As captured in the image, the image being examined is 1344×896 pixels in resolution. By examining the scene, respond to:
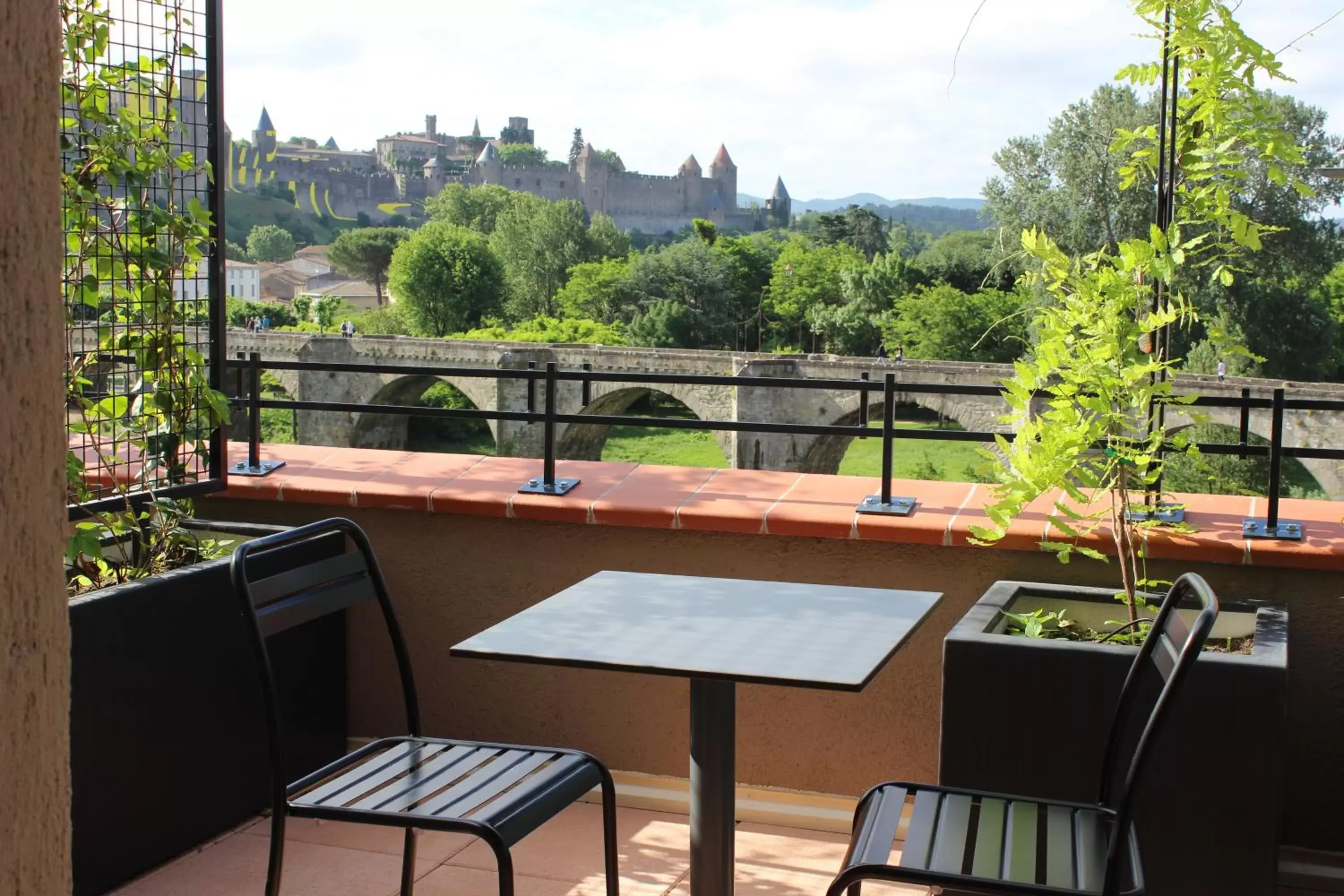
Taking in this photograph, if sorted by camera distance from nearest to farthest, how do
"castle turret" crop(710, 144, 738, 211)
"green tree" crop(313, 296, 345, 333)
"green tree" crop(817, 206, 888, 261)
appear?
"green tree" crop(313, 296, 345, 333) < "green tree" crop(817, 206, 888, 261) < "castle turret" crop(710, 144, 738, 211)

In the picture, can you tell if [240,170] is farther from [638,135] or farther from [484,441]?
[484,441]

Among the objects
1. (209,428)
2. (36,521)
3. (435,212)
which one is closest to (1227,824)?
(36,521)

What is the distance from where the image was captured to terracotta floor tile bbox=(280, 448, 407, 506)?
130 inches

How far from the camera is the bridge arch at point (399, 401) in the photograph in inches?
1303

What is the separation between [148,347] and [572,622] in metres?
1.39

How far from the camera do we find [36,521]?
89 cm

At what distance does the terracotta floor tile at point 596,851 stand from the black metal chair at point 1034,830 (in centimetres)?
88

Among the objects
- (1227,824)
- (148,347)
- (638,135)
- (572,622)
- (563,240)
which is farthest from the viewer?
(638,135)

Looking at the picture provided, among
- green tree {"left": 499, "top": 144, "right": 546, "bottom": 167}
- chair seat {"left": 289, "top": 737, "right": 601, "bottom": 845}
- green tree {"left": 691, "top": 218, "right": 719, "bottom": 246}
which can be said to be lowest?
chair seat {"left": 289, "top": 737, "right": 601, "bottom": 845}

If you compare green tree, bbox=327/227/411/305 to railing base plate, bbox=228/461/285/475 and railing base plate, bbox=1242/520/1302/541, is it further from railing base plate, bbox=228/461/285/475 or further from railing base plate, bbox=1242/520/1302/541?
railing base plate, bbox=1242/520/1302/541

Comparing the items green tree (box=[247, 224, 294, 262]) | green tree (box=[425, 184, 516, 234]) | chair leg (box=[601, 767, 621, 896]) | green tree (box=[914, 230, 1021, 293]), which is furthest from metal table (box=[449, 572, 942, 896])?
green tree (box=[247, 224, 294, 262])

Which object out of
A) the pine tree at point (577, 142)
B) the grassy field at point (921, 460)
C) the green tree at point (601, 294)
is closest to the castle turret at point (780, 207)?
the pine tree at point (577, 142)

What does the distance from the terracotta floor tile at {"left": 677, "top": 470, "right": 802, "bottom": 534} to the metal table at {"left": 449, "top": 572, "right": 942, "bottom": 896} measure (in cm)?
70

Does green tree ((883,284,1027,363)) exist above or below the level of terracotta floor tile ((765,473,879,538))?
above
